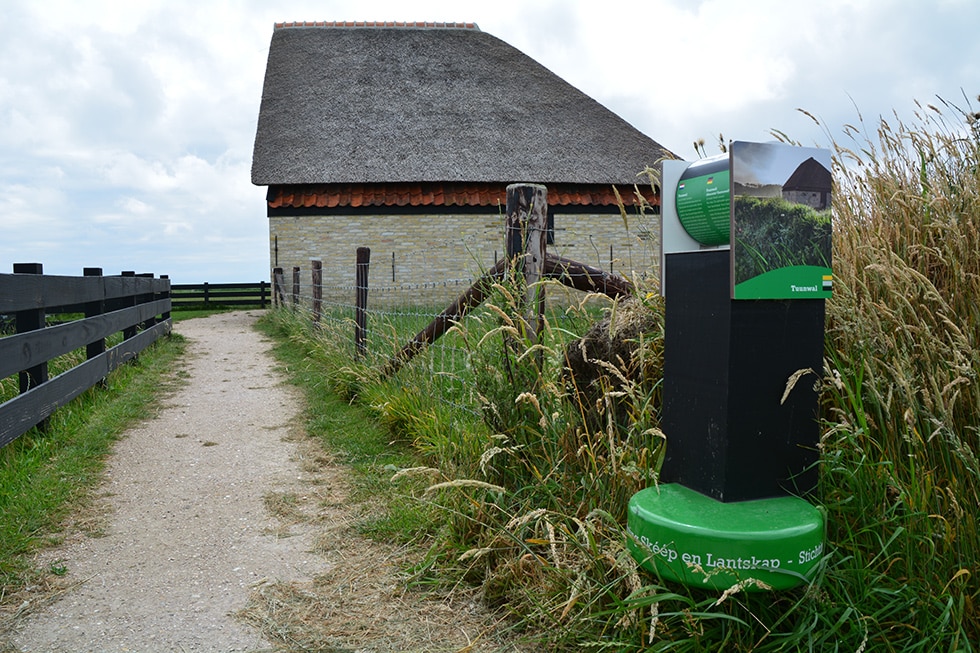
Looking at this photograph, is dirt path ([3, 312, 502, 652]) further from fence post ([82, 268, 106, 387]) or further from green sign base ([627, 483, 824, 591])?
fence post ([82, 268, 106, 387])

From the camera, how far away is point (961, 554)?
82.5 inches

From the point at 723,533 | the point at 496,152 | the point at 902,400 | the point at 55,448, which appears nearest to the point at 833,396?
the point at 902,400

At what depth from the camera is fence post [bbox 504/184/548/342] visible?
146 inches

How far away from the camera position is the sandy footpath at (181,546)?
278cm

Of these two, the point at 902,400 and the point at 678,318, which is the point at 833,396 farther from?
the point at 678,318

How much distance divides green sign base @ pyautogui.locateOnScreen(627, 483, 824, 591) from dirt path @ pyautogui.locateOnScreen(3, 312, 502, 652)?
838mm

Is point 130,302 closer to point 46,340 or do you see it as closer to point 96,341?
point 96,341

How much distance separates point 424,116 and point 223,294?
10137 mm

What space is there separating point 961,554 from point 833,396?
1.99ft

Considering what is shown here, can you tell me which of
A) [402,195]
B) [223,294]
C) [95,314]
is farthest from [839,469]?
[223,294]

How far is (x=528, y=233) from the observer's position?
12.4 feet

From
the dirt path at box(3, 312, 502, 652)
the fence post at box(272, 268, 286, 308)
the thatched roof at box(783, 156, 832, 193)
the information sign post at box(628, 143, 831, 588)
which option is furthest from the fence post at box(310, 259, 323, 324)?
the thatched roof at box(783, 156, 832, 193)

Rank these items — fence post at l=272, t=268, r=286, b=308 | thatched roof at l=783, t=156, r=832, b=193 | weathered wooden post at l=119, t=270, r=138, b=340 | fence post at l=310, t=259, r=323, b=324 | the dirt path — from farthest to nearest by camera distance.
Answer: fence post at l=272, t=268, r=286, b=308 → fence post at l=310, t=259, r=323, b=324 → weathered wooden post at l=119, t=270, r=138, b=340 → the dirt path → thatched roof at l=783, t=156, r=832, b=193

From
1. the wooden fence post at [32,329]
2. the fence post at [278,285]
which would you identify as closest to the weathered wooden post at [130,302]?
the wooden fence post at [32,329]
